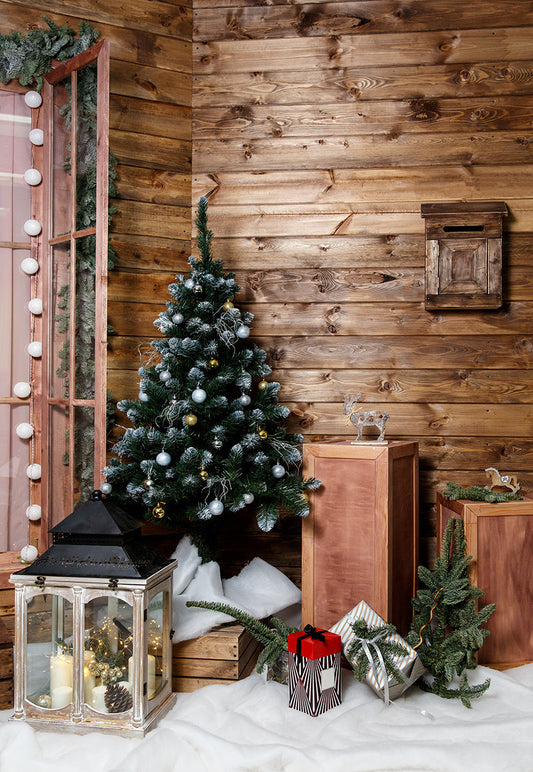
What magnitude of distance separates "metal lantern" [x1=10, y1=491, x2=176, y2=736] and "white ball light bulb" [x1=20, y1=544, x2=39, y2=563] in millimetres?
680

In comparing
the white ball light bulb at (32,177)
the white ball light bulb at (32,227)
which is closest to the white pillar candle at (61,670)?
the white ball light bulb at (32,227)

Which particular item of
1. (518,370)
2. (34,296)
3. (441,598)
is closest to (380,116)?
(518,370)

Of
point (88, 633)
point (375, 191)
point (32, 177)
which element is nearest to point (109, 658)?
point (88, 633)

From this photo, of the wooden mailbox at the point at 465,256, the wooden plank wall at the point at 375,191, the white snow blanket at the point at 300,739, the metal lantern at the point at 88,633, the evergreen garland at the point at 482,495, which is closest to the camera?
the white snow blanket at the point at 300,739

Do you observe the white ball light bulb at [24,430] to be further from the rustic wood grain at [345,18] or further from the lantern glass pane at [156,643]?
the rustic wood grain at [345,18]

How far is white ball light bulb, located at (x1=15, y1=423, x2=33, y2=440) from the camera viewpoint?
97.3 inches

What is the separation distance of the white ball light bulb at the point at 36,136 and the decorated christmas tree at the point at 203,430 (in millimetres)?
744

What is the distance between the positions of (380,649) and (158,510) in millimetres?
812

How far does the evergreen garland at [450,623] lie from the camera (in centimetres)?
194

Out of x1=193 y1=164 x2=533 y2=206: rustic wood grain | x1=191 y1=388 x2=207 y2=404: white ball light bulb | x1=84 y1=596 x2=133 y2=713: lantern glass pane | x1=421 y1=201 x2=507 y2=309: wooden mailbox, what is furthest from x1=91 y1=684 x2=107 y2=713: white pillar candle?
x1=193 y1=164 x2=533 y2=206: rustic wood grain

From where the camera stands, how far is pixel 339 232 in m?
2.72

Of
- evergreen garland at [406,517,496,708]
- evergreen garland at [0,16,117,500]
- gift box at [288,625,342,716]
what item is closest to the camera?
gift box at [288,625,342,716]

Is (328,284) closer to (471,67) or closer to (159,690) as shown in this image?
(471,67)

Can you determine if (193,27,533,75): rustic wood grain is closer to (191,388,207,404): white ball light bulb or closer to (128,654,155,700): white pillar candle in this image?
(191,388,207,404): white ball light bulb
